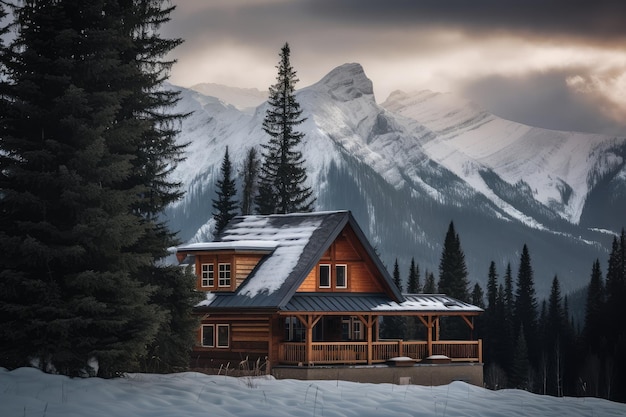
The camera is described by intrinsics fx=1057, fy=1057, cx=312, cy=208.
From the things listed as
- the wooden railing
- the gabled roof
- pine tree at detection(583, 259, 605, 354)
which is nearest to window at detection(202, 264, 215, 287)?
the gabled roof

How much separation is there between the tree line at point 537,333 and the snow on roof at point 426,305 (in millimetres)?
54418

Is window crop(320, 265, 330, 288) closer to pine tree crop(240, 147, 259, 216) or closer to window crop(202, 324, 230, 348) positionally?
window crop(202, 324, 230, 348)

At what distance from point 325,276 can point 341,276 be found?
0.88 m

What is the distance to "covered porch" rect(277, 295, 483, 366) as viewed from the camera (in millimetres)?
43531

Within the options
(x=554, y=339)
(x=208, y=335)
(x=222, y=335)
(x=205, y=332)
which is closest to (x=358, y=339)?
(x=222, y=335)

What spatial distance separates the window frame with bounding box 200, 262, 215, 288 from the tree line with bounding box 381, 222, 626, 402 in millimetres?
A: 59604

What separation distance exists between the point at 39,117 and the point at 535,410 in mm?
14111

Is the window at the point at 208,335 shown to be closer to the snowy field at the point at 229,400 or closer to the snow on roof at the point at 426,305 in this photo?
the snow on roof at the point at 426,305

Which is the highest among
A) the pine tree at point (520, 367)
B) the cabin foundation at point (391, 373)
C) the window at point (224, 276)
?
the window at point (224, 276)

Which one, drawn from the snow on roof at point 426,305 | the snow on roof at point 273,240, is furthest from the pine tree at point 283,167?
the snow on roof at point 426,305

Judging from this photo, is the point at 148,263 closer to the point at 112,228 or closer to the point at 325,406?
the point at 112,228

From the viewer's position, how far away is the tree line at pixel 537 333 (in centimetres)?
10850

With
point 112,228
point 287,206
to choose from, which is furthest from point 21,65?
point 287,206

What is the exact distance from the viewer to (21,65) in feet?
87.8
